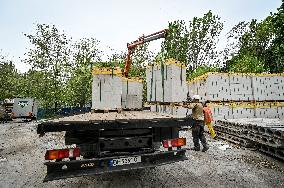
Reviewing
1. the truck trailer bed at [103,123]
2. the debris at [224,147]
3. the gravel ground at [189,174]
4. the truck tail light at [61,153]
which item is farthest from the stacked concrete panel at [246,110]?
the truck tail light at [61,153]

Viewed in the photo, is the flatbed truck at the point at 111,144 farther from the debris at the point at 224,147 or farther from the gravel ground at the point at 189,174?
the debris at the point at 224,147

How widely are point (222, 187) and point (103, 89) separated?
4.00 meters

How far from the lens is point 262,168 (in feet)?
21.1

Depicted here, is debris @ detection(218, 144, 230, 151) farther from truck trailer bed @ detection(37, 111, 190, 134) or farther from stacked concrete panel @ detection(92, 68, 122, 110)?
truck trailer bed @ detection(37, 111, 190, 134)

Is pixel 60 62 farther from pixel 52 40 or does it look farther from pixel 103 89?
pixel 103 89

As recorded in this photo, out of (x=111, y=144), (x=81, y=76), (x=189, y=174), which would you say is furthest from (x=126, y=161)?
(x=81, y=76)

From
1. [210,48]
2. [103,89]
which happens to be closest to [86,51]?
[210,48]

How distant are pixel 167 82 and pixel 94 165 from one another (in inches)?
197

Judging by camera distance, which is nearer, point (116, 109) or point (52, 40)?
point (116, 109)

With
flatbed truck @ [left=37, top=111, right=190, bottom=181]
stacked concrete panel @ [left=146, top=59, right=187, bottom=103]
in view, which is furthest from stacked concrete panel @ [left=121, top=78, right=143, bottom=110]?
flatbed truck @ [left=37, top=111, right=190, bottom=181]

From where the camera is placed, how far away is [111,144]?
16.1ft

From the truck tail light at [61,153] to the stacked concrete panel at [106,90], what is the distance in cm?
263

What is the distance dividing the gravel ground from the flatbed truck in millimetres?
786

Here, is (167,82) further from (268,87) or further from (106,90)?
(268,87)
